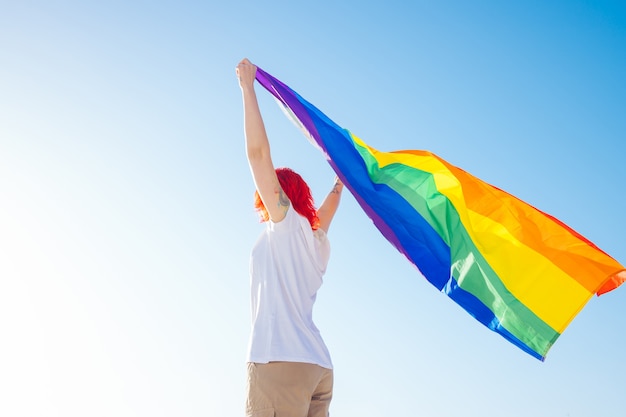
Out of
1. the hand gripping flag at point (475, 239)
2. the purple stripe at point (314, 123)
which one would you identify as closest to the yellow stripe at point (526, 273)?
the hand gripping flag at point (475, 239)

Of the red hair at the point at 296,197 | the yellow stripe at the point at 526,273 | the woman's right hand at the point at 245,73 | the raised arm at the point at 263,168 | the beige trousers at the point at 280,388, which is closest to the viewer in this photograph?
the beige trousers at the point at 280,388

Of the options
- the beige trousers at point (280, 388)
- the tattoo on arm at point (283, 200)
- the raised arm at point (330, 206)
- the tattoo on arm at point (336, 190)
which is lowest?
the beige trousers at point (280, 388)

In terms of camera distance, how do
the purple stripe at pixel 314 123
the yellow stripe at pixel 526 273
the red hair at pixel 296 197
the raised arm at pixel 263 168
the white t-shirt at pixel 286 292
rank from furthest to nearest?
the purple stripe at pixel 314 123 → the yellow stripe at pixel 526 273 → the red hair at pixel 296 197 → the raised arm at pixel 263 168 → the white t-shirt at pixel 286 292

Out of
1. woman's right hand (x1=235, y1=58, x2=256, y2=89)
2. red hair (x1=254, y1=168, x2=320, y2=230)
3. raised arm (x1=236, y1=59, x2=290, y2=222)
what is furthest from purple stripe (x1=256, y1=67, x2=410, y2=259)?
raised arm (x1=236, y1=59, x2=290, y2=222)

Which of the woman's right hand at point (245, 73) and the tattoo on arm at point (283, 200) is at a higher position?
the woman's right hand at point (245, 73)

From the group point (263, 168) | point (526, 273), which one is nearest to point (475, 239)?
point (526, 273)

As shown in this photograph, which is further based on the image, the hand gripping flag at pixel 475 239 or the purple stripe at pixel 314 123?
the purple stripe at pixel 314 123

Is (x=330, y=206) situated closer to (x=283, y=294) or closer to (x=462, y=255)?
(x=462, y=255)

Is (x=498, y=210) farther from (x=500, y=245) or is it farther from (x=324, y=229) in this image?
(x=324, y=229)

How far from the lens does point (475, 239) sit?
5930 millimetres

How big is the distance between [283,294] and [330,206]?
1358 millimetres

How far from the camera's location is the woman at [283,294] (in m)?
4.18

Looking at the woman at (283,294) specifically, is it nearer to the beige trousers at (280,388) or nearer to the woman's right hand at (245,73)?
the beige trousers at (280,388)

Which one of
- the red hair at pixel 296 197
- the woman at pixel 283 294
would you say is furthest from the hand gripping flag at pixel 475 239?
the woman at pixel 283 294
